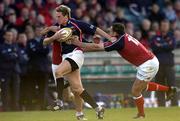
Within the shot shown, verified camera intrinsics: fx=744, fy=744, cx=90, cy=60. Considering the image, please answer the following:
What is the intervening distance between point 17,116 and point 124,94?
5075 millimetres

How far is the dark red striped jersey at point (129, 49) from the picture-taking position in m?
14.4

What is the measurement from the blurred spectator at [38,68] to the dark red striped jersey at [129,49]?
217 inches

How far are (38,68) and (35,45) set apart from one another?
2.37 feet

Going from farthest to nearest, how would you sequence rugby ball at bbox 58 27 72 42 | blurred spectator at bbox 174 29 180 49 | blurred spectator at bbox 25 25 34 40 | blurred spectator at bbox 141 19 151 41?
blurred spectator at bbox 141 19 151 41 → blurred spectator at bbox 174 29 180 49 → blurred spectator at bbox 25 25 34 40 → rugby ball at bbox 58 27 72 42

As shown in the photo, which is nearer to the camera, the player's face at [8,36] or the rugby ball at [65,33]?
the rugby ball at [65,33]

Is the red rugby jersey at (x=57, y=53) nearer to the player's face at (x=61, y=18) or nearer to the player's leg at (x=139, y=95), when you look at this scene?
the player's face at (x=61, y=18)

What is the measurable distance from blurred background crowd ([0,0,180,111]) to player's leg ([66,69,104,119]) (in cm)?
471

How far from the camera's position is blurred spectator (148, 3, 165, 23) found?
2323cm

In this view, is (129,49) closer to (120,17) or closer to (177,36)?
(177,36)

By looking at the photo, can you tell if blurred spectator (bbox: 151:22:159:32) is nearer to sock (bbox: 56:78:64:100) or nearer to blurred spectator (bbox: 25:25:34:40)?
blurred spectator (bbox: 25:25:34:40)

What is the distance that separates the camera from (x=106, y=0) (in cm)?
2452

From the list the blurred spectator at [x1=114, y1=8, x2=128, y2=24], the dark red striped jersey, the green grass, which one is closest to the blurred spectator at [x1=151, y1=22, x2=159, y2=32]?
the blurred spectator at [x1=114, y1=8, x2=128, y2=24]

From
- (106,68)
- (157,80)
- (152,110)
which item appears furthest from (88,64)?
(152,110)

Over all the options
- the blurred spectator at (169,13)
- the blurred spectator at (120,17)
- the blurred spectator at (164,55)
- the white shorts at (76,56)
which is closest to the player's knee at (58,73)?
the white shorts at (76,56)
